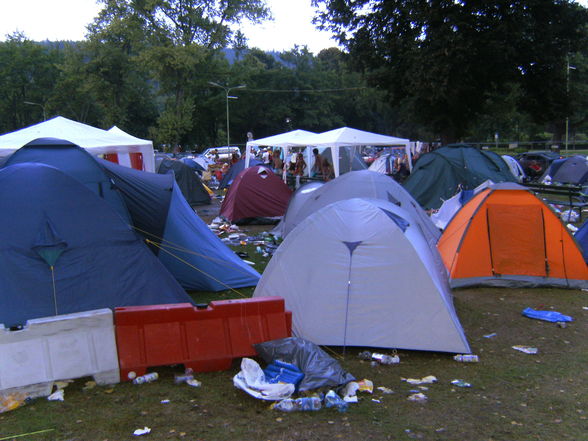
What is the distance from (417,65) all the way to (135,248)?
1720 centimetres

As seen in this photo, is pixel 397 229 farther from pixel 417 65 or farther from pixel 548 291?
pixel 417 65

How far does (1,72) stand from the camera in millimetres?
51594

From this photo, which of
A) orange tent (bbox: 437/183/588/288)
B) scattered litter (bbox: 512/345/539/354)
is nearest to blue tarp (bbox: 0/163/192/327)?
scattered litter (bbox: 512/345/539/354)

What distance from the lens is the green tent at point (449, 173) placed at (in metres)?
15.9

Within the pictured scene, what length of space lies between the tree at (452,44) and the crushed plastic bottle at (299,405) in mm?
17650

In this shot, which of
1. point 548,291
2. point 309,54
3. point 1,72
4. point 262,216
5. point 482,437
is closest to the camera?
point 482,437

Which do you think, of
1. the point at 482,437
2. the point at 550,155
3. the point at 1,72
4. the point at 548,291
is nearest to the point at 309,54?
the point at 1,72

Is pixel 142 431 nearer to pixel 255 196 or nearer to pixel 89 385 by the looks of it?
pixel 89 385

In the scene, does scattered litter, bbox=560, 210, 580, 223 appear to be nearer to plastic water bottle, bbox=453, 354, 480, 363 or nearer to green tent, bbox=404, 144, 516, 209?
green tent, bbox=404, 144, 516, 209

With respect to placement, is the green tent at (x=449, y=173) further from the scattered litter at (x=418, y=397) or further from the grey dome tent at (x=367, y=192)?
the scattered litter at (x=418, y=397)

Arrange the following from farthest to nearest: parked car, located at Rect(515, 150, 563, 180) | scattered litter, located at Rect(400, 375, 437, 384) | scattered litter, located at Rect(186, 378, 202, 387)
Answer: parked car, located at Rect(515, 150, 563, 180) < scattered litter, located at Rect(400, 375, 437, 384) < scattered litter, located at Rect(186, 378, 202, 387)

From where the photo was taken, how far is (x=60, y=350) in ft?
15.5

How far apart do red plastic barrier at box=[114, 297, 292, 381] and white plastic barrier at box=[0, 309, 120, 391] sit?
12cm

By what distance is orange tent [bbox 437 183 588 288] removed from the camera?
8.16 m
